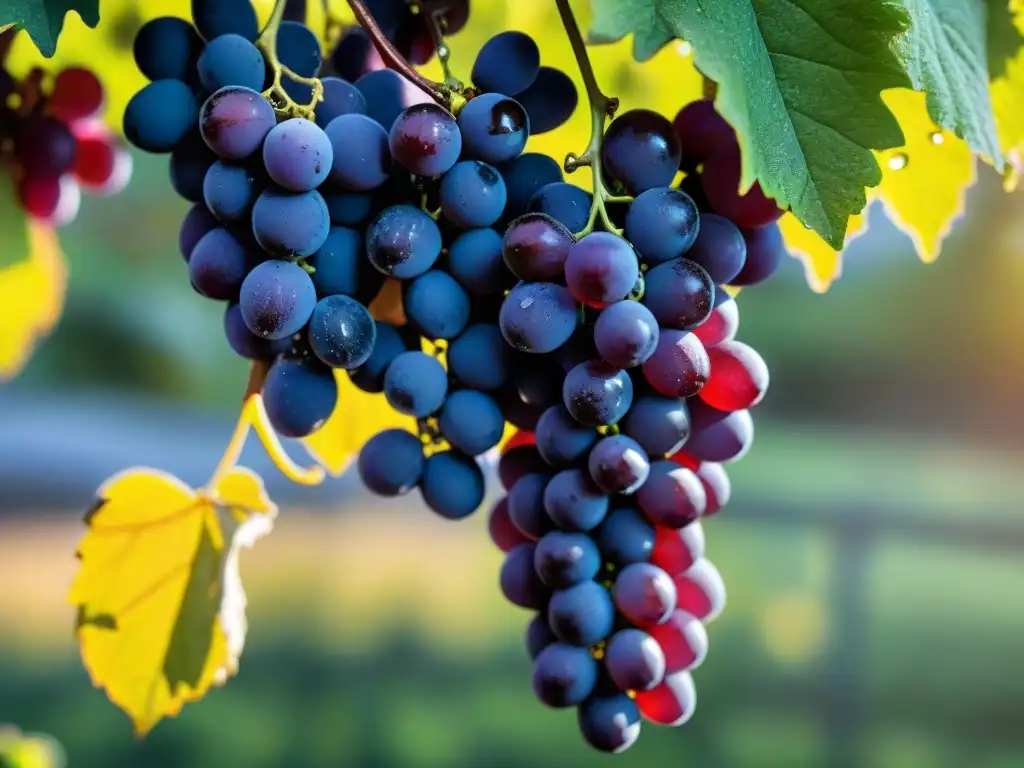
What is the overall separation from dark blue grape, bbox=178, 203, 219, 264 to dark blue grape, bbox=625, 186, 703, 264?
164mm

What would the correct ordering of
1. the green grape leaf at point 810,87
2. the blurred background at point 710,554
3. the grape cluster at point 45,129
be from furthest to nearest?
the blurred background at point 710,554 < the grape cluster at point 45,129 < the green grape leaf at point 810,87

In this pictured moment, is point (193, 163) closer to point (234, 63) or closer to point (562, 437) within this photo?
point (234, 63)

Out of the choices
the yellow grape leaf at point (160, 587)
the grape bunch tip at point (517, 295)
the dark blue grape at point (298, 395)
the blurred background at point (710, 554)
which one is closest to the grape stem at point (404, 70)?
the grape bunch tip at point (517, 295)

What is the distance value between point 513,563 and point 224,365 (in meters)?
2.21

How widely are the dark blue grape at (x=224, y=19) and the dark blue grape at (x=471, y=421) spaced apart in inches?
6.3

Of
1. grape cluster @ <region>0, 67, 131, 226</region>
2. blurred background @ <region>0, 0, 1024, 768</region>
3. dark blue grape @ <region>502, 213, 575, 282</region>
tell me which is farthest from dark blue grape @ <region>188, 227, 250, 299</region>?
blurred background @ <region>0, 0, 1024, 768</region>

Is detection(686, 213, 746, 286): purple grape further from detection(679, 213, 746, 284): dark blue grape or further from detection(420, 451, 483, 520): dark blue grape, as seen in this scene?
detection(420, 451, 483, 520): dark blue grape

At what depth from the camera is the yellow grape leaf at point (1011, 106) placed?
0.45 meters

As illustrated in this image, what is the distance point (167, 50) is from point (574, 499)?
0.23 metres

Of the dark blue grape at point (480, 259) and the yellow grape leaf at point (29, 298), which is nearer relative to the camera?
the dark blue grape at point (480, 259)

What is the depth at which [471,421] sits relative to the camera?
1.24ft

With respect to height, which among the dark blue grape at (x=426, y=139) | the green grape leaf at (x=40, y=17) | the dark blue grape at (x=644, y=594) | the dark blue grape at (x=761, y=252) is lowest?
the dark blue grape at (x=644, y=594)

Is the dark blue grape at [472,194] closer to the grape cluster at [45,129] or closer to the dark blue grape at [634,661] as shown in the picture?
the dark blue grape at [634,661]

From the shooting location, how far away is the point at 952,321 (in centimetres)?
255
